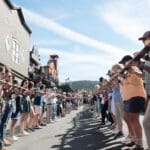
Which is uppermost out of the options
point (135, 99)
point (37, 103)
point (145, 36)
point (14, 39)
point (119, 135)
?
point (14, 39)

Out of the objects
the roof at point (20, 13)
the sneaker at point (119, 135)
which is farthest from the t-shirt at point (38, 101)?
the roof at point (20, 13)

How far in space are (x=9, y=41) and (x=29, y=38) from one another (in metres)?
8.98

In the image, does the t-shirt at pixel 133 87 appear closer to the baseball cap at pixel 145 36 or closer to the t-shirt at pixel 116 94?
the baseball cap at pixel 145 36

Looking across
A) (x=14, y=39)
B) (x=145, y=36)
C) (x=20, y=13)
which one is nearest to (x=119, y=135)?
(x=145, y=36)

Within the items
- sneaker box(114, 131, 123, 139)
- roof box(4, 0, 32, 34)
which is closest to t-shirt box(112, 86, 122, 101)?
sneaker box(114, 131, 123, 139)

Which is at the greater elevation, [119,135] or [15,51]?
[15,51]

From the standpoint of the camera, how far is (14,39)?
33156mm

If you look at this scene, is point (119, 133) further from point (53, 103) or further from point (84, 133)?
point (53, 103)

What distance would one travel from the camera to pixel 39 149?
30.6 ft

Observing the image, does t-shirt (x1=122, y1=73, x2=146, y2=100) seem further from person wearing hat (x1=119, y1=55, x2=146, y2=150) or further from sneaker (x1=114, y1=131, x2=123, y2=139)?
sneaker (x1=114, y1=131, x2=123, y2=139)

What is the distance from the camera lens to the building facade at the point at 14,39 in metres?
29.4

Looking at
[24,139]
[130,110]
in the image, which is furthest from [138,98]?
[24,139]

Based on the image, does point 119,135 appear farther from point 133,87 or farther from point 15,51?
point 15,51

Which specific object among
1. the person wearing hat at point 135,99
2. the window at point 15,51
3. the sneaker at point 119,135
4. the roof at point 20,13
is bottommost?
the sneaker at point 119,135
